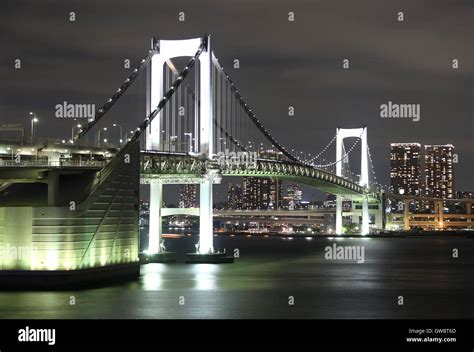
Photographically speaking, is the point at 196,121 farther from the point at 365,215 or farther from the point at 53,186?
the point at 365,215

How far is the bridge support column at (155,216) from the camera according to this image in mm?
54281

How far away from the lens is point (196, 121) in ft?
181

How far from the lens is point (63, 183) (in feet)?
128

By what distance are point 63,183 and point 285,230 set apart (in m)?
130

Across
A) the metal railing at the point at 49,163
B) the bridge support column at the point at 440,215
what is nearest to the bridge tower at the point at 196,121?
the metal railing at the point at 49,163

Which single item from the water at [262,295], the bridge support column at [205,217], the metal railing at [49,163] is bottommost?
the water at [262,295]

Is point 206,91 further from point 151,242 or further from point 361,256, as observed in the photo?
point 361,256

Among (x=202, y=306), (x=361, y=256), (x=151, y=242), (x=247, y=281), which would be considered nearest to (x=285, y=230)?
(x=361, y=256)

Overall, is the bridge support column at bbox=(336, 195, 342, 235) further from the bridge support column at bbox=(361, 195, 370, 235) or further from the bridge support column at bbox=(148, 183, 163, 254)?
the bridge support column at bbox=(148, 183, 163, 254)

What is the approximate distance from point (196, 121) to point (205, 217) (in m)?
6.37

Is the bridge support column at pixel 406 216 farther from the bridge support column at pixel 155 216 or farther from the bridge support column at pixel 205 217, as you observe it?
the bridge support column at pixel 205 217

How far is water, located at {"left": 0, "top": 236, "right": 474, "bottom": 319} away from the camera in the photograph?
31.7 metres

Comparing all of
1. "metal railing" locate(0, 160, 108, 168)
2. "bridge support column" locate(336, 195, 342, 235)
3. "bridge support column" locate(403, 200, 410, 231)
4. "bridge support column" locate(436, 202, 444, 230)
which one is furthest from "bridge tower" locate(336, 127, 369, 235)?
"metal railing" locate(0, 160, 108, 168)

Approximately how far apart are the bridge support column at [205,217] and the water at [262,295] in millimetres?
1498
